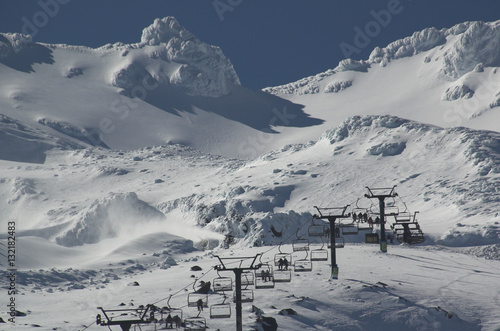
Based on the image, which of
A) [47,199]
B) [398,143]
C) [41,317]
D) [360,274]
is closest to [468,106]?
[398,143]

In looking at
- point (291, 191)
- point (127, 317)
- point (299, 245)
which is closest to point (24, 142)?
point (291, 191)

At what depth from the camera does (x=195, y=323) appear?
3425 centimetres

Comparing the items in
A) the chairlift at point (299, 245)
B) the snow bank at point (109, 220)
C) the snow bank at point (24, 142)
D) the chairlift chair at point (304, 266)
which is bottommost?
the chairlift chair at point (304, 266)

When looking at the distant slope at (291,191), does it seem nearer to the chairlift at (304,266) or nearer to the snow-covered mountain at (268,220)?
the snow-covered mountain at (268,220)

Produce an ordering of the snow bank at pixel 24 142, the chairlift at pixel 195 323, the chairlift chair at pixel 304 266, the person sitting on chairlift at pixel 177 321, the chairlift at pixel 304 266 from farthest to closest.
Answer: the snow bank at pixel 24 142
the chairlift chair at pixel 304 266
the chairlift at pixel 304 266
the person sitting on chairlift at pixel 177 321
the chairlift at pixel 195 323

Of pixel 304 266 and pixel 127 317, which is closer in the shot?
pixel 127 317

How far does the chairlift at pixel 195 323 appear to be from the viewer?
32.3 m

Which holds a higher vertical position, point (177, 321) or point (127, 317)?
point (177, 321)

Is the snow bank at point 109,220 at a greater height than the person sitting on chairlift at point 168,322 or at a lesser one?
greater

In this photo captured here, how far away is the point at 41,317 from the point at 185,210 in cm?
6322

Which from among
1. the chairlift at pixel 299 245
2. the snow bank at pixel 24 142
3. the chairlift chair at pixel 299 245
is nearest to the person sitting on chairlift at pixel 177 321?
the chairlift at pixel 299 245

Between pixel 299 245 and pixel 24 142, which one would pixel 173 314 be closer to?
pixel 299 245

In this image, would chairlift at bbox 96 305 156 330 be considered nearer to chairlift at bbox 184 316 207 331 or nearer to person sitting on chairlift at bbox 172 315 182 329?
person sitting on chairlift at bbox 172 315 182 329

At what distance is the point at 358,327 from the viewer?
37938mm
